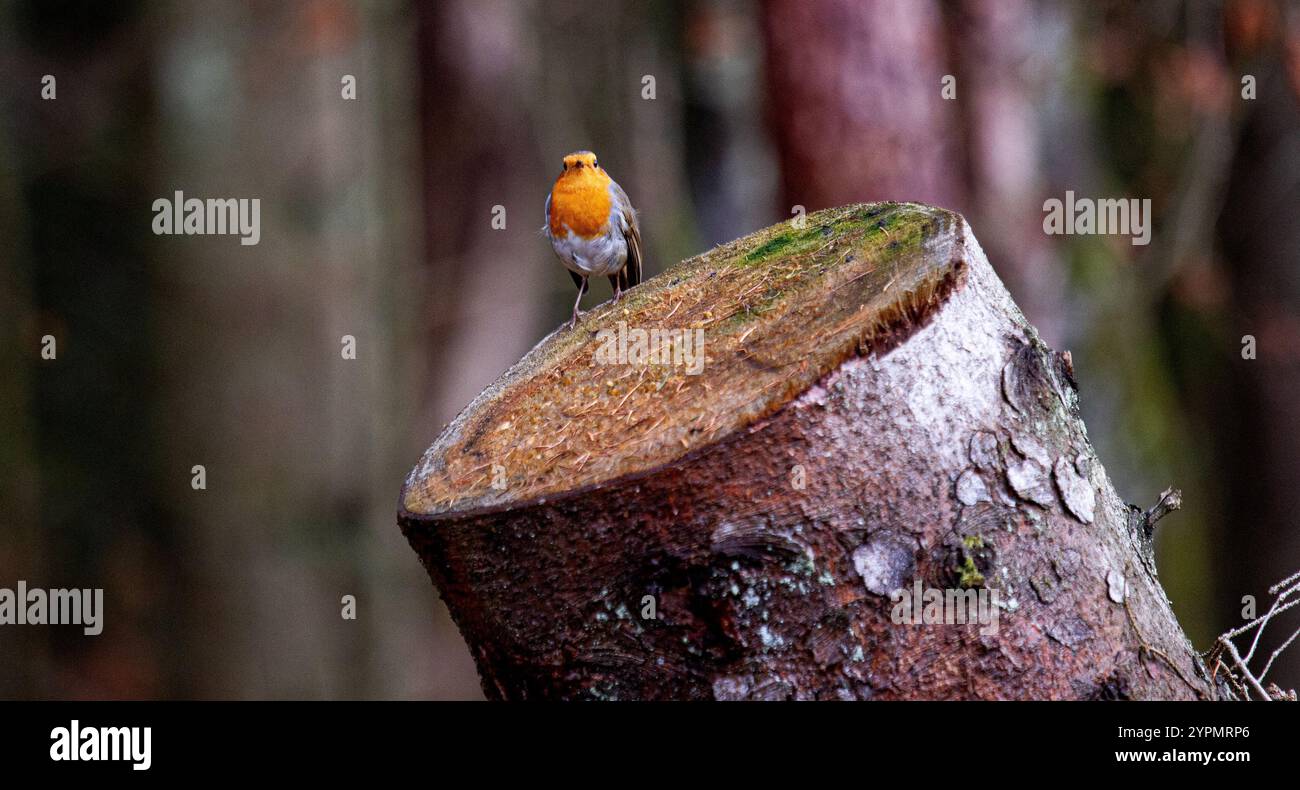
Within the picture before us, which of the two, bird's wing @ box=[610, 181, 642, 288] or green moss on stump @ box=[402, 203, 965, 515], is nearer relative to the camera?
green moss on stump @ box=[402, 203, 965, 515]

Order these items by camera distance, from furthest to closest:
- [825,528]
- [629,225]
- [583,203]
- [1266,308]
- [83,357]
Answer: [83,357] < [1266,308] < [629,225] < [583,203] < [825,528]

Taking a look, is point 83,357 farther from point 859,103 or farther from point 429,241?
point 859,103

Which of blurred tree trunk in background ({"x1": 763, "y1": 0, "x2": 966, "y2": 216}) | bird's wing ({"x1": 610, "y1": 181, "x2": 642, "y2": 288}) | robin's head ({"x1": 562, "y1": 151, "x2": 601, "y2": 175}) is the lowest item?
bird's wing ({"x1": 610, "y1": 181, "x2": 642, "y2": 288})

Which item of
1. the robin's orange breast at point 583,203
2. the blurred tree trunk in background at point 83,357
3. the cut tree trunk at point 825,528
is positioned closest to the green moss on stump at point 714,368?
the cut tree trunk at point 825,528

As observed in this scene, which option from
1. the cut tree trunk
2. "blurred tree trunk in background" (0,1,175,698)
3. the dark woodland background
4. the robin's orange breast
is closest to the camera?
the cut tree trunk

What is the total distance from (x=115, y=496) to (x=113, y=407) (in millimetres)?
993

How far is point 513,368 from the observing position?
2340mm

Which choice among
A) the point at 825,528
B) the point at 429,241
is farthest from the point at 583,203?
the point at 429,241

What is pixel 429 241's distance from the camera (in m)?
8.95

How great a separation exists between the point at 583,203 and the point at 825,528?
169cm

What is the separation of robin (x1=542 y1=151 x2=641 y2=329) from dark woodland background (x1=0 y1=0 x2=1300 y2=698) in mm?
1556

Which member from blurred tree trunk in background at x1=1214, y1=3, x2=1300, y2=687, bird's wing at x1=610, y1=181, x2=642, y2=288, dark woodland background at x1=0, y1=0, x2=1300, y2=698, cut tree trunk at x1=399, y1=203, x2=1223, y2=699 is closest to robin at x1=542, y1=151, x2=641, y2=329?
bird's wing at x1=610, y1=181, x2=642, y2=288

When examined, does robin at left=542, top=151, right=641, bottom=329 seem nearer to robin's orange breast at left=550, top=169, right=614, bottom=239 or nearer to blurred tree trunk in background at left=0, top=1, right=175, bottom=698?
robin's orange breast at left=550, top=169, right=614, bottom=239

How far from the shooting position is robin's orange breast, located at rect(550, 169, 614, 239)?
3156 mm
